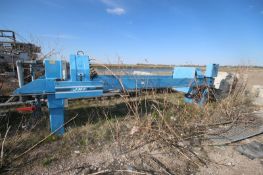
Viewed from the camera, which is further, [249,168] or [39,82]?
[39,82]

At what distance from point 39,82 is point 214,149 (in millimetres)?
3026

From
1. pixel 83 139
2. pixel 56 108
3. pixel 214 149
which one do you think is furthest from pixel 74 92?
pixel 214 149

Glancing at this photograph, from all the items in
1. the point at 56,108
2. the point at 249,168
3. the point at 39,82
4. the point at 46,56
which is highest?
the point at 46,56

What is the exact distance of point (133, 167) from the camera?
2.28 meters

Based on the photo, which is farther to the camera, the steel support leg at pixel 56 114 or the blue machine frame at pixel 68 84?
the steel support leg at pixel 56 114

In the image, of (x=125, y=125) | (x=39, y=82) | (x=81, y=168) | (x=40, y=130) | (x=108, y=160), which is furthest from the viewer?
(x=125, y=125)

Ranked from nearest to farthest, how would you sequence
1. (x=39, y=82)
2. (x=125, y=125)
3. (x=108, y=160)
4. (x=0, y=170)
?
1. (x=0, y=170)
2. (x=108, y=160)
3. (x=39, y=82)
4. (x=125, y=125)

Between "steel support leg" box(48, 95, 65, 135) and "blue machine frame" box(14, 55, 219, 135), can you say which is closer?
"blue machine frame" box(14, 55, 219, 135)

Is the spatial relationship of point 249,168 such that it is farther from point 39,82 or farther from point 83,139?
point 39,82

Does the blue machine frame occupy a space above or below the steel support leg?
above

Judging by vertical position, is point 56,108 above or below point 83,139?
above

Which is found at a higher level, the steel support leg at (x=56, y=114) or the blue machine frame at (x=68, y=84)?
the blue machine frame at (x=68, y=84)

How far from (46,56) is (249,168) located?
19.0 ft

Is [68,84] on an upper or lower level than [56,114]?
upper
